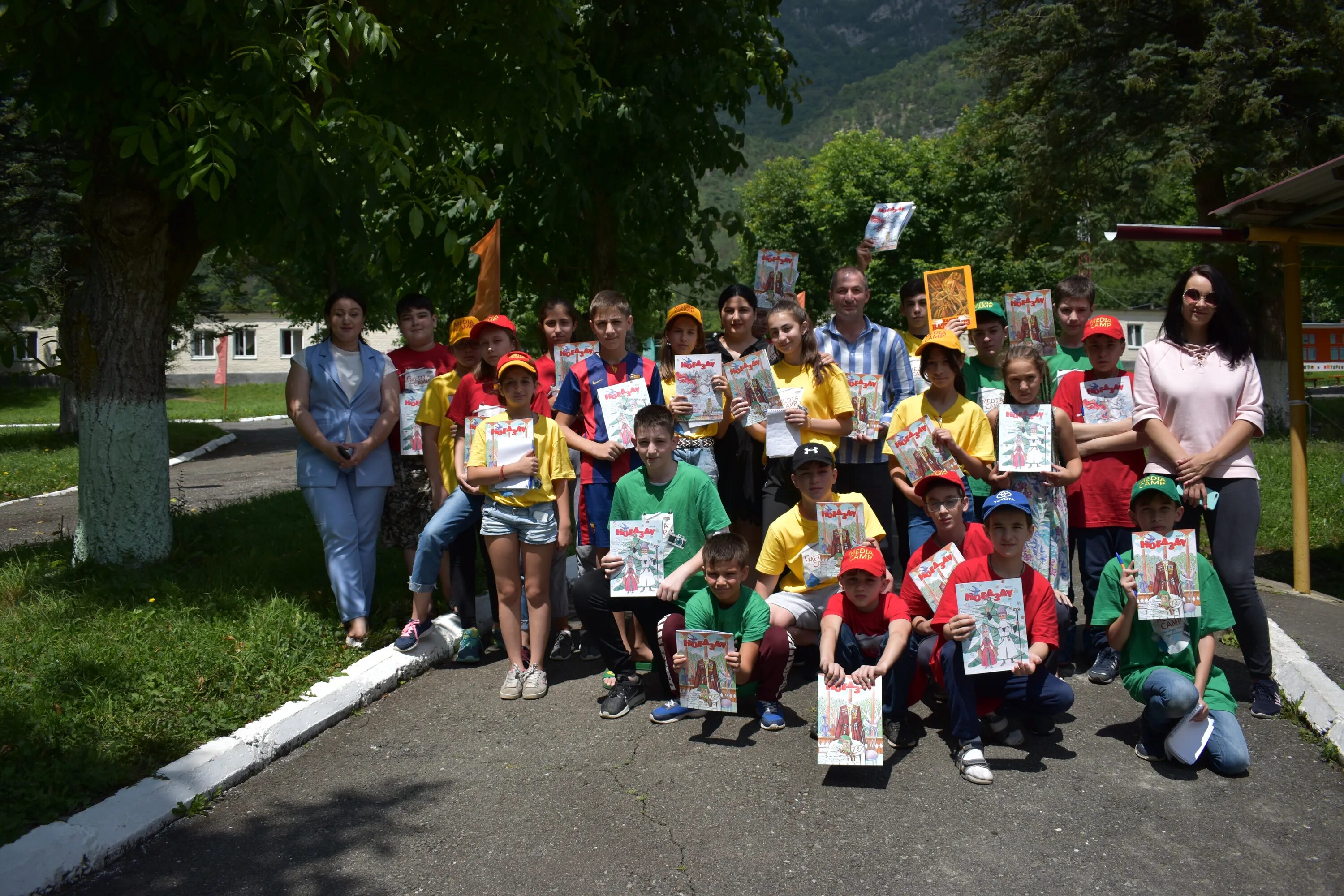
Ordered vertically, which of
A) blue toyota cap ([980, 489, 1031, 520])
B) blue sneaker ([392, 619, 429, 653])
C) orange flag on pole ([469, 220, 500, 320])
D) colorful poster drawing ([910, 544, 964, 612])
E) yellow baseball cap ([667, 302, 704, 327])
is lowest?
blue sneaker ([392, 619, 429, 653])

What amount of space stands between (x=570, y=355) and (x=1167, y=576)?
3.59m

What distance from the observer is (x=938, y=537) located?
5719mm

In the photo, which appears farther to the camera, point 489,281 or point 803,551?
point 489,281

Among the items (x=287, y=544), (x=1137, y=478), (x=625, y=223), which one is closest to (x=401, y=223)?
(x=625, y=223)

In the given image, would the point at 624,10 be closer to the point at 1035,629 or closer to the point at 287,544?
the point at 287,544

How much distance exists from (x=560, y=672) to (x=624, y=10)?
6.46 meters

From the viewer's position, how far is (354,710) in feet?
18.3

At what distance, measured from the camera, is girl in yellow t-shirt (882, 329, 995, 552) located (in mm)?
5867

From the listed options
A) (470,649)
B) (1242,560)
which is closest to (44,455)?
(470,649)

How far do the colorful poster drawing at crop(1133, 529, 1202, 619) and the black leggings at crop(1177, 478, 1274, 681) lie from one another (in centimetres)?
58

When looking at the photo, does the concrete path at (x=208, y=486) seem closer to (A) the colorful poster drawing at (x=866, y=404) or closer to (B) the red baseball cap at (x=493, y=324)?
(B) the red baseball cap at (x=493, y=324)

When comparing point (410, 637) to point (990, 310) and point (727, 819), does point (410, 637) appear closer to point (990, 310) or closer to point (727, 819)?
point (727, 819)

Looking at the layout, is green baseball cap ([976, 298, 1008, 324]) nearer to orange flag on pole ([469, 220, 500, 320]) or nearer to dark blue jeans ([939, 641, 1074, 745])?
dark blue jeans ([939, 641, 1074, 745])

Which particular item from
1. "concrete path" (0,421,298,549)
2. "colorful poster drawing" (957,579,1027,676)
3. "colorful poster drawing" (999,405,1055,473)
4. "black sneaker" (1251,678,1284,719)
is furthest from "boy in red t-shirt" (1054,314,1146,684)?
"concrete path" (0,421,298,549)
